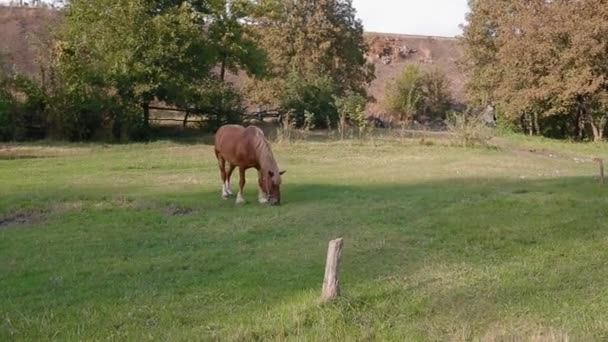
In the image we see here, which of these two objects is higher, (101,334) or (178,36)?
(178,36)

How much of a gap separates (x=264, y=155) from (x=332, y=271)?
7.93m

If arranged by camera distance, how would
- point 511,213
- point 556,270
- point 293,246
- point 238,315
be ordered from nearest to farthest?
point 238,315 < point 556,270 < point 293,246 < point 511,213

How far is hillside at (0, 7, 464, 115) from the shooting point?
6474 centimetres

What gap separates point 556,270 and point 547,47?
26.9 meters

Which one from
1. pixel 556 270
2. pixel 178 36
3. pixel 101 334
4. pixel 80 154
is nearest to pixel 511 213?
pixel 556 270

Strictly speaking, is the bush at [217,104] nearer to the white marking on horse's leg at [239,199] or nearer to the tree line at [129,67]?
the tree line at [129,67]

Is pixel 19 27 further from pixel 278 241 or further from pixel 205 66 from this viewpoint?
pixel 278 241

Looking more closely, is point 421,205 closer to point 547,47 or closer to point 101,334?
point 101,334

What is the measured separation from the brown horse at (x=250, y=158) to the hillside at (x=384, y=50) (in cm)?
4705

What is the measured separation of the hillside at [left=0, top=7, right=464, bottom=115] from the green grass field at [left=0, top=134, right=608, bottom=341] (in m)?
47.9

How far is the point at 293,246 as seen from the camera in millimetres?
9477

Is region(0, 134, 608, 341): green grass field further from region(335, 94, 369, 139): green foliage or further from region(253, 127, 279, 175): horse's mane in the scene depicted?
region(335, 94, 369, 139): green foliage

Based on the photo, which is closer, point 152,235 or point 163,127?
point 152,235

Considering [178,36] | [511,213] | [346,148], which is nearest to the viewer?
[511,213]
